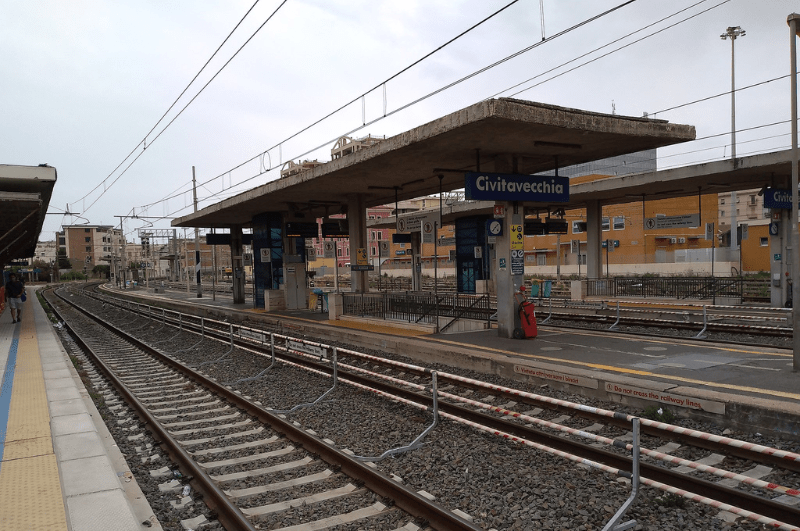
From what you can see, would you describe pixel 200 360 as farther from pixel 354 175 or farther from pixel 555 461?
pixel 555 461

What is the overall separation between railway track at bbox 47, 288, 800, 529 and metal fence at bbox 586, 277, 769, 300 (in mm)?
18203

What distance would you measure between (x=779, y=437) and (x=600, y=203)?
23.0 meters

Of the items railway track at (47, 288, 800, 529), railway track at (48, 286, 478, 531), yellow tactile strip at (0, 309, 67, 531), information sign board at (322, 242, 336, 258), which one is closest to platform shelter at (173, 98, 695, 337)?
information sign board at (322, 242, 336, 258)

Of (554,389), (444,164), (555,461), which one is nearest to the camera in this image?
(555,461)

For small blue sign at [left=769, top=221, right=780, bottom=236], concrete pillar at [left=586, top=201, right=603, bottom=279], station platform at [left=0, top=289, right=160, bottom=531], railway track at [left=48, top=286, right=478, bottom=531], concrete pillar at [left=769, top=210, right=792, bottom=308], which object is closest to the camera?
station platform at [left=0, top=289, right=160, bottom=531]

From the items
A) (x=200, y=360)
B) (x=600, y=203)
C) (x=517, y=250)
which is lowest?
(x=200, y=360)

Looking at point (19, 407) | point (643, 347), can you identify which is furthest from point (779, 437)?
point (19, 407)

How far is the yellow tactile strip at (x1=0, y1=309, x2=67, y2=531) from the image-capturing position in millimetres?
4562

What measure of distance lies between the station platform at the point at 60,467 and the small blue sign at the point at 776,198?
21.9 metres

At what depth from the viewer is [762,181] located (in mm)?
22062

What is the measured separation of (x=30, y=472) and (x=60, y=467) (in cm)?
28

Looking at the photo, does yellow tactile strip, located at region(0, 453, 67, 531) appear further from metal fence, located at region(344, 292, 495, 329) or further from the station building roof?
the station building roof

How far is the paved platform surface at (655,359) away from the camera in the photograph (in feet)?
27.1

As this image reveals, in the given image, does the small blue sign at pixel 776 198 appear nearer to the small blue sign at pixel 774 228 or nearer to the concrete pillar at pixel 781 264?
the concrete pillar at pixel 781 264
